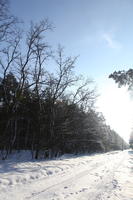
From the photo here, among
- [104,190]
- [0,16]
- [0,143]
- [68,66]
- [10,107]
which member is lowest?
[104,190]

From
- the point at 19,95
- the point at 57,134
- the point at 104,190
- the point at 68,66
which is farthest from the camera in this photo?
the point at 57,134

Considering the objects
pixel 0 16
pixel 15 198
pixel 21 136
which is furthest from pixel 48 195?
pixel 21 136

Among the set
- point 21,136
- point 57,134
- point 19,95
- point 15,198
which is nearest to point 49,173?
point 15,198

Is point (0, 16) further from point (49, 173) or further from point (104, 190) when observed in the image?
point (104, 190)

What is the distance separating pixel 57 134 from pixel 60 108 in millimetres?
3102

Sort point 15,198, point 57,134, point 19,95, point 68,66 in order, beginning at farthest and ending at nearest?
point 57,134, point 68,66, point 19,95, point 15,198

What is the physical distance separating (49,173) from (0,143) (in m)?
8.28

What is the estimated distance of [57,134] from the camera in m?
23.2

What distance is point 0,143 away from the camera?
673 inches

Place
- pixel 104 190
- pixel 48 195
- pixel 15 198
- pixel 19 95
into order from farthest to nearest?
pixel 19 95, pixel 104 190, pixel 48 195, pixel 15 198

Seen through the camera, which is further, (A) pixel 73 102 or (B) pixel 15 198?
(A) pixel 73 102

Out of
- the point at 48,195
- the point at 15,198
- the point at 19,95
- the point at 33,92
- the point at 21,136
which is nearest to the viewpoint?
the point at 15,198

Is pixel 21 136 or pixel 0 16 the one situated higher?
pixel 0 16

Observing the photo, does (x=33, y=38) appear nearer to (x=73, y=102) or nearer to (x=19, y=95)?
(x=19, y=95)
